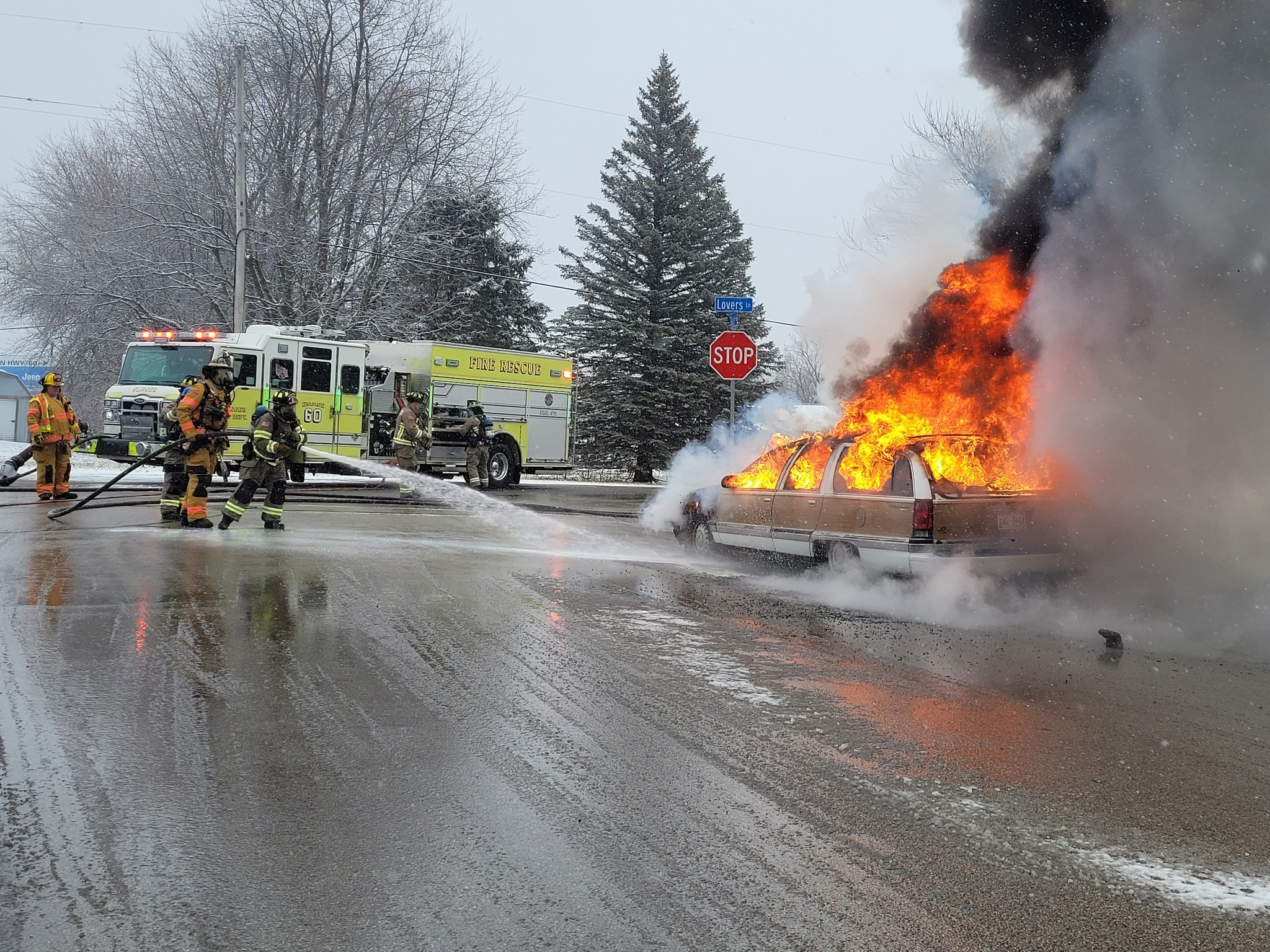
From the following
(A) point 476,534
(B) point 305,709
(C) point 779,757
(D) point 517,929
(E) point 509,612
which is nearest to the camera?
(D) point 517,929

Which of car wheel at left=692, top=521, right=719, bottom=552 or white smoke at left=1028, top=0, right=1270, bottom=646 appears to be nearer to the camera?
white smoke at left=1028, top=0, right=1270, bottom=646

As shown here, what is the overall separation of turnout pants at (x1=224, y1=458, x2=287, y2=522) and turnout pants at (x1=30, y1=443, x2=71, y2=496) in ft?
15.4

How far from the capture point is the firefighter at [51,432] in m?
14.9

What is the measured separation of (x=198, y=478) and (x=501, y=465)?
11.4 m

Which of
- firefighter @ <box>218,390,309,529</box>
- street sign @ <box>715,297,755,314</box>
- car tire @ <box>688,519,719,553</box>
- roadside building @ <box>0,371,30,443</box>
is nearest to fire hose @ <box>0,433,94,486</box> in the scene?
firefighter @ <box>218,390,309,529</box>

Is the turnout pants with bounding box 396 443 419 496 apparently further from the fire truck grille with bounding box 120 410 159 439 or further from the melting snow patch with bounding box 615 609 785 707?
the melting snow patch with bounding box 615 609 785 707

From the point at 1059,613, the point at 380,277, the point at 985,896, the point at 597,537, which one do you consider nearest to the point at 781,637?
the point at 1059,613

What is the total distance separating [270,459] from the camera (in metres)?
12.2

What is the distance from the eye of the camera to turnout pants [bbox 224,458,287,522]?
12148mm

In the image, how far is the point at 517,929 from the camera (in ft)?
9.48

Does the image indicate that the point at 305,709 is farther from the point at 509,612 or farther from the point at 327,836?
the point at 509,612

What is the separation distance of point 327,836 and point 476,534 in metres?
9.62

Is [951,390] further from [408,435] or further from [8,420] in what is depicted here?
[8,420]

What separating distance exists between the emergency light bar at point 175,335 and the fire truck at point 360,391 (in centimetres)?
2
